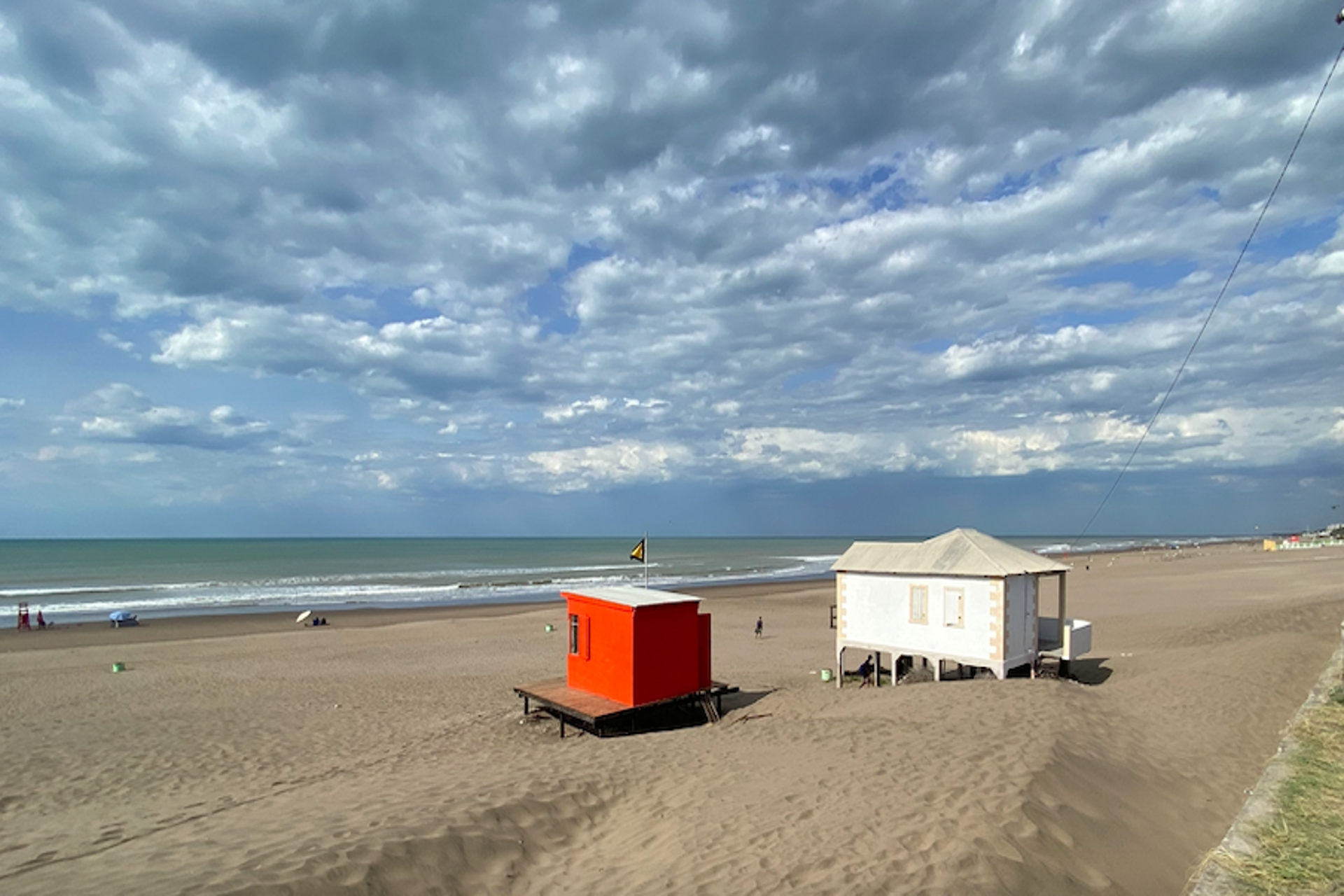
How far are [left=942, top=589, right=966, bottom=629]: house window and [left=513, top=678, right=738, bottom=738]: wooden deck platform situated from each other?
454 cm

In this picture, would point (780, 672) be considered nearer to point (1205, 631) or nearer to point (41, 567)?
point (1205, 631)

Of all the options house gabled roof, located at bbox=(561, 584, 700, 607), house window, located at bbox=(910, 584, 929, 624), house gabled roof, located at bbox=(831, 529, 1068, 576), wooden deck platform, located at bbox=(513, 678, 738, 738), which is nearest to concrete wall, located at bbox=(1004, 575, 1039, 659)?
house gabled roof, located at bbox=(831, 529, 1068, 576)

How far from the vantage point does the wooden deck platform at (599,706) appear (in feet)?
44.8

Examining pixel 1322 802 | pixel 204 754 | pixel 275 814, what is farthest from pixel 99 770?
pixel 1322 802

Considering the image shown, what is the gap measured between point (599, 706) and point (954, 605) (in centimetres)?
714

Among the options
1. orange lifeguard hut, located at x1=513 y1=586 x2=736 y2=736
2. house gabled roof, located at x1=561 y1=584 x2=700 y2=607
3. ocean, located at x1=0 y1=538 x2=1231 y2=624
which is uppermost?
house gabled roof, located at x1=561 y1=584 x2=700 y2=607

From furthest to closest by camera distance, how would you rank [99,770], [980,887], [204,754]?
[204,754] → [99,770] → [980,887]

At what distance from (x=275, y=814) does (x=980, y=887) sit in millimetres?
7228

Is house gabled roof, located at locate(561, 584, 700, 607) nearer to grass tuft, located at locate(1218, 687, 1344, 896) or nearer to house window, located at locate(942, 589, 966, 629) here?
house window, located at locate(942, 589, 966, 629)

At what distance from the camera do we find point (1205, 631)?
2108 cm

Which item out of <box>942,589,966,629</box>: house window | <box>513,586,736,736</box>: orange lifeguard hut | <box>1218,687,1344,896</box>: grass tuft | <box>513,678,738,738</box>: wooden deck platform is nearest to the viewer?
<box>1218,687,1344,896</box>: grass tuft

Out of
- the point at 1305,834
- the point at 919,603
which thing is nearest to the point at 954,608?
the point at 919,603

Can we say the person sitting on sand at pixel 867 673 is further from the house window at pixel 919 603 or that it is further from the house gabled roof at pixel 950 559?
→ the house gabled roof at pixel 950 559

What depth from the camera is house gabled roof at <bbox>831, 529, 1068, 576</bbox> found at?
1473 centimetres
